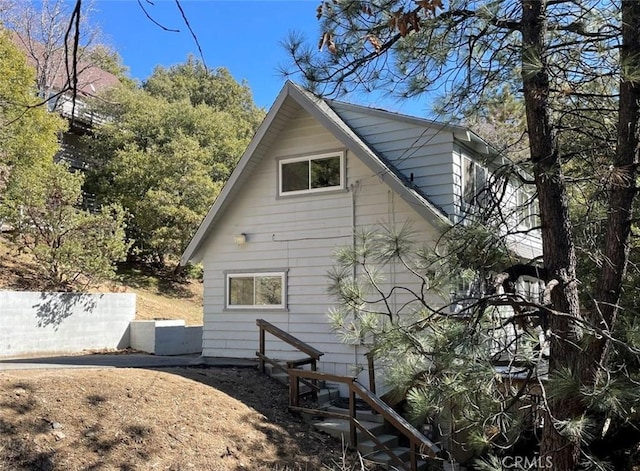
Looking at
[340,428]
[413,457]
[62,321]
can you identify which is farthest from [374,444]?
[62,321]

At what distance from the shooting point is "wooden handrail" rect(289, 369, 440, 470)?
6.99 meters

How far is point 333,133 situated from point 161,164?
45.4 ft

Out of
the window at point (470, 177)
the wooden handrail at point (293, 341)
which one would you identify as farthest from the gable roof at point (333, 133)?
the wooden handrail at point (293, 341)

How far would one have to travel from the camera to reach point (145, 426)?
6.54 metres

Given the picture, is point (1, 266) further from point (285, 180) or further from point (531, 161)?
point (531, 161)

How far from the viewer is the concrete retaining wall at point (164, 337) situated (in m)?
14.6

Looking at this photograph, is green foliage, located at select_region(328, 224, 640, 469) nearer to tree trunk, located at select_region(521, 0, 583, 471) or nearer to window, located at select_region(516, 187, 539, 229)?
tree trunk, located at select_region(521, 0, 583, 471)

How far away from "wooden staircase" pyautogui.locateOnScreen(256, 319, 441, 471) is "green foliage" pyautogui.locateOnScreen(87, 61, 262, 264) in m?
12.7

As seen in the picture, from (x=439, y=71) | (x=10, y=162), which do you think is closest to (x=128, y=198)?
(x=10, y=162)

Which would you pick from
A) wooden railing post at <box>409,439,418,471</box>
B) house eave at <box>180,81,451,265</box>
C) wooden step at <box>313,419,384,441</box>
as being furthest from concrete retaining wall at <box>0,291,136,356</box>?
wooden railing post at <box>409,439,418,471</box>

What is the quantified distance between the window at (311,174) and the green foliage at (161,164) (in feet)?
35.5

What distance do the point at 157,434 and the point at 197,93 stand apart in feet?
98.1

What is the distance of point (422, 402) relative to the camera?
13.6 ft

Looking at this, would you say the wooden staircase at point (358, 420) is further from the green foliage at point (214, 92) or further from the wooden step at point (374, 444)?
the green foliage at point (214, 92)
